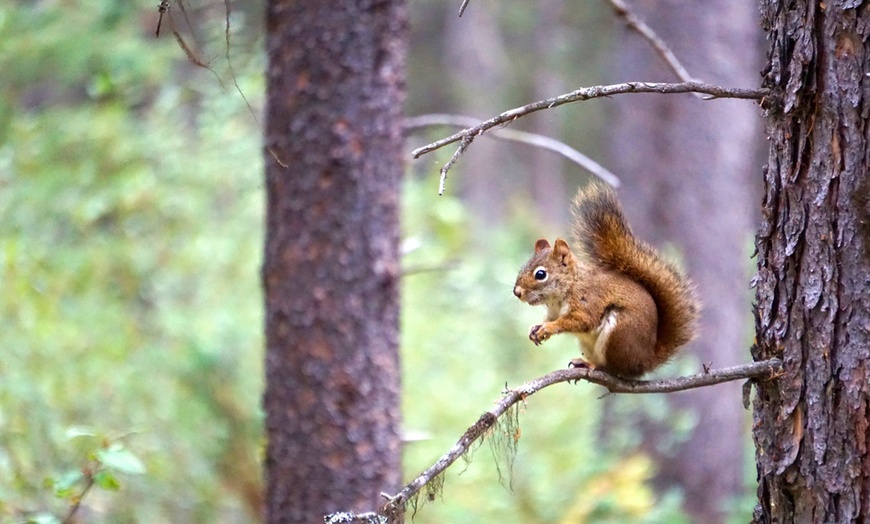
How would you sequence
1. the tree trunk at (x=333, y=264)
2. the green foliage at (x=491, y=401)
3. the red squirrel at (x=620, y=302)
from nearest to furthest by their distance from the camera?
1. the red squirrel at (x=620, y=302)
2. the tree trunk at (x=333, y=264)
3. the green foliage at (x=491, y=401)

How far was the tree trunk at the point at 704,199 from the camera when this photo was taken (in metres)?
4.90

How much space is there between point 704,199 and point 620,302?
321 centimetres

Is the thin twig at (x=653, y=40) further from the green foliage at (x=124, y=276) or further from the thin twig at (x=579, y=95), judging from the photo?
the green foliage at (x=124, y=276)

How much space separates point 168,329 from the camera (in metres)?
4.97

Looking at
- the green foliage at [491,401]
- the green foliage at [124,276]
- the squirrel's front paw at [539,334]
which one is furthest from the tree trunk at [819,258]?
the green foliage at [124,276]

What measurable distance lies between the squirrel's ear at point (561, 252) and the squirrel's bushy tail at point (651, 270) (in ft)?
0.74

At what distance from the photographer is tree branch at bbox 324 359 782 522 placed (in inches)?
53.1

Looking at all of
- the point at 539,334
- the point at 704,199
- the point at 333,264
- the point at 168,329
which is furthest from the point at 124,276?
the point at 539,334

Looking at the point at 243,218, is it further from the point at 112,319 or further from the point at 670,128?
the point at 670,128

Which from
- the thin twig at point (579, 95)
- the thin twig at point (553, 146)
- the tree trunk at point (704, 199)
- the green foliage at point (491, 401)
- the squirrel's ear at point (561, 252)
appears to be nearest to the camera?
the thin twig at point (579, 95)

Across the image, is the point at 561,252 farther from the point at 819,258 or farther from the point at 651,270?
the point at 819,258

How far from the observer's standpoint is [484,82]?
16.7 metres

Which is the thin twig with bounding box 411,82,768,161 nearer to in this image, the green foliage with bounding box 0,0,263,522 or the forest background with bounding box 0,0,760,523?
the forest background with bounding box 0,0,760,523

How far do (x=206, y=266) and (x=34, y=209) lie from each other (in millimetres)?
1062
